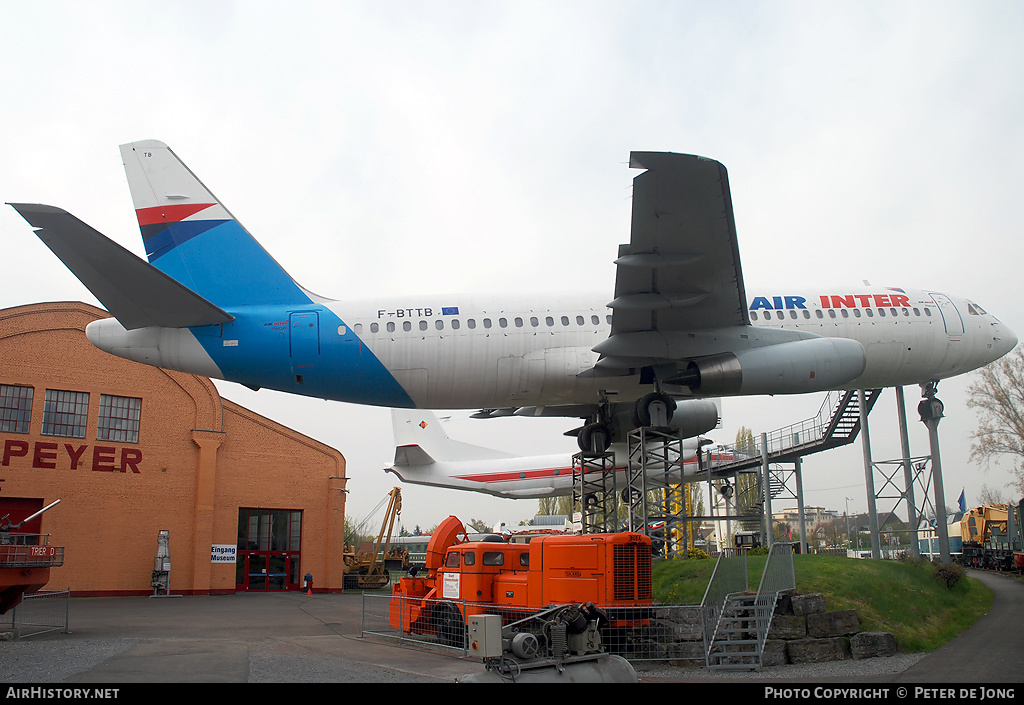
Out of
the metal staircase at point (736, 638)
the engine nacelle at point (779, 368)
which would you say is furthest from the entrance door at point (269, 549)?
the metal staircase at point (736, 638)

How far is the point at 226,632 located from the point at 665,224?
14.5m

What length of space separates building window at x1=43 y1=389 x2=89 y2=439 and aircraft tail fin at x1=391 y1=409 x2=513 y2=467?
15.7m

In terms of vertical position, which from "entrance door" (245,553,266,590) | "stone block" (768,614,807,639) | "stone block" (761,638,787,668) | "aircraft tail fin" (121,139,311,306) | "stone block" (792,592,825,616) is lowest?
"entrance door" (245,553,266,590)

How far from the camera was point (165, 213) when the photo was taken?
16.9m

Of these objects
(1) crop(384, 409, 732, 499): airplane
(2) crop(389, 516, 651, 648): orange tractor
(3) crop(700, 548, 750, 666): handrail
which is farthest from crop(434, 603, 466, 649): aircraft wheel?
(1) crop(384, 409, 732, 499): airplane

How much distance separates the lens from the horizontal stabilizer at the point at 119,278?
12266 millimetres

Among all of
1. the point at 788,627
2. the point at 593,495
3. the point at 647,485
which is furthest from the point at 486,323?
the point at 788,627

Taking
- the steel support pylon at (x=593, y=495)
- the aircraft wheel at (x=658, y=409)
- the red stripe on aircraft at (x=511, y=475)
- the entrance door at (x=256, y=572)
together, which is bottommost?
the entrance door at (x=256, y=572)

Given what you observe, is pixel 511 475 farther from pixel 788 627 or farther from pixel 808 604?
pixel 788 627

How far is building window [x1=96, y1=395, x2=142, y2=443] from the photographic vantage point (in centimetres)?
3456

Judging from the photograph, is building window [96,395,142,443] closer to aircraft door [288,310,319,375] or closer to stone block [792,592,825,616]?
aircraft door [288,310,319,375]

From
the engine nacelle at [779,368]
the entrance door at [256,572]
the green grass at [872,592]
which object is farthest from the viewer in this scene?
the entrance door at [256,572]

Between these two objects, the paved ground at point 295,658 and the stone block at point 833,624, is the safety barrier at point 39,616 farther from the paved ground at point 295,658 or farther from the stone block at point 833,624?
the stone block at point 833,624

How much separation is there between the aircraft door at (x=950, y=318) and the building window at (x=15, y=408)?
3461 centimetres
